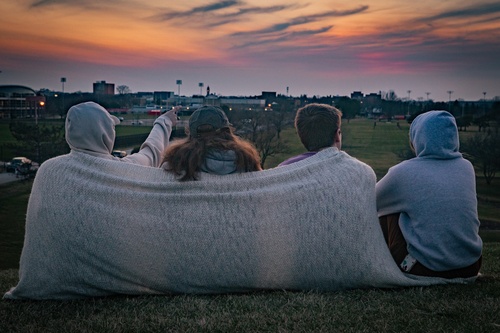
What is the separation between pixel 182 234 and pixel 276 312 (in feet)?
→ 3.09

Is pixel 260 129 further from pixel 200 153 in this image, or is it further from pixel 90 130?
pixel 200 153

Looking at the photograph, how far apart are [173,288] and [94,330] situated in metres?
0.87

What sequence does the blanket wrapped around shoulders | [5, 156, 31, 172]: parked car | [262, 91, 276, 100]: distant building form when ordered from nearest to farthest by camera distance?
1. the blanket wrapped around shoulders
2. [5, 156, 31, 172]: parked car
3. [262, 91, 276, 100]: distant building

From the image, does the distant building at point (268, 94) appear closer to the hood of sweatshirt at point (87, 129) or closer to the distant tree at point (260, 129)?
the distant tree at point (260, 129)

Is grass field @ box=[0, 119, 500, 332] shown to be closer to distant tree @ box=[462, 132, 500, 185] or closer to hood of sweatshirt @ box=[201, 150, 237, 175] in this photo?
hood of sweatshirt @ box=[201, 150, 237, 175]

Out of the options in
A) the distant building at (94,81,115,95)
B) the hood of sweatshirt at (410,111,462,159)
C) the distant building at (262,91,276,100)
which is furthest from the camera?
the distant building at (262,91,276,100)

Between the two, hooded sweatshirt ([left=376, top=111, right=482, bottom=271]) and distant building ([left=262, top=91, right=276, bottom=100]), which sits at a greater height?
distant building ([left=262, top=91, right=276, bottom=100])

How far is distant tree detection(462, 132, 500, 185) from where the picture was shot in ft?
117

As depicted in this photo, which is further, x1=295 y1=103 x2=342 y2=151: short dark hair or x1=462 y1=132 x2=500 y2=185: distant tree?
x1=462 y1=132 x2=500 y2=185: distant tree

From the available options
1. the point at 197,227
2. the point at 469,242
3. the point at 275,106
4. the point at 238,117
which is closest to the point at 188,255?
the point at 197,227

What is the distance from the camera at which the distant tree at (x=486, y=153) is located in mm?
35750

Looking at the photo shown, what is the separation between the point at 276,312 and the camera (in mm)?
3570

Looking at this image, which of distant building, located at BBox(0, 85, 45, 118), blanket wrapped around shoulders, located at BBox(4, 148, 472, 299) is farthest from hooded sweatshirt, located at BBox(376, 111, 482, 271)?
distant building, located at BBox(0, 85, 45, 118)

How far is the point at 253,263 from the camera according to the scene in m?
4.02
